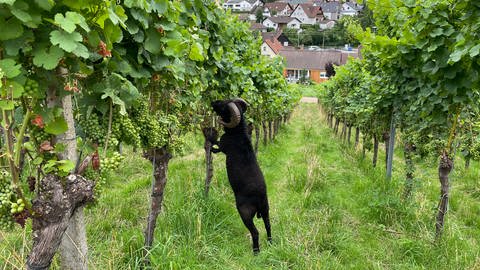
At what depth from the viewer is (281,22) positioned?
9925cm

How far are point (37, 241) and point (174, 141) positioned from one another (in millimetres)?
1931

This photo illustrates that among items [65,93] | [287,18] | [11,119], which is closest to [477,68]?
[65,93]

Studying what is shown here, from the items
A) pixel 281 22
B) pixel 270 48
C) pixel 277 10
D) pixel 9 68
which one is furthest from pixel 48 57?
pixel 277 10

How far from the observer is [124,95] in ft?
7.21

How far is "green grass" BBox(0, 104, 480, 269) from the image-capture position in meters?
4.30

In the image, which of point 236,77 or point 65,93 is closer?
point 65,93

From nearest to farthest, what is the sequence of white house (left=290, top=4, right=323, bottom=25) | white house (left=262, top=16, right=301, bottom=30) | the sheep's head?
the sheep's head < white house (left=262, top=16, right=301, bottom=30) < white house (left=290, top=4, right=323, bottom=25)

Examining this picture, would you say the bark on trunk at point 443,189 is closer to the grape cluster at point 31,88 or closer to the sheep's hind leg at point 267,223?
the sheep's hind leg at point 267,223

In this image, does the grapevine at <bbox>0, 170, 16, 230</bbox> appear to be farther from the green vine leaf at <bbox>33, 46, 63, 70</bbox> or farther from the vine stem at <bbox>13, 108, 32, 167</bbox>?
the green vine leaf at <bbox>33, 46, 63, 70</bbox>

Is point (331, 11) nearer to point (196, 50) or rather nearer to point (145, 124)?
→ point (196, 50)

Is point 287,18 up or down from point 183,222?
up

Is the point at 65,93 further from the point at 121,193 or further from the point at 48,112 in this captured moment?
the point at 121,193

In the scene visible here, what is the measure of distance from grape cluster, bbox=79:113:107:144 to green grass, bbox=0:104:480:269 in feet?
2.48

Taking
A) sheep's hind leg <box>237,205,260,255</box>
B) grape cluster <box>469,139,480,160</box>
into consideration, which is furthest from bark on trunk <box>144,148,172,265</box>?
grape cluster <box>469,139,480,160</box>
